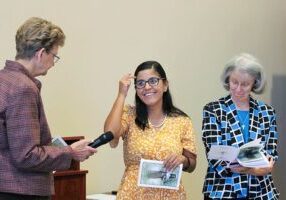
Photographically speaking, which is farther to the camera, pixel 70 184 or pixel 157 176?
pixel 70 184

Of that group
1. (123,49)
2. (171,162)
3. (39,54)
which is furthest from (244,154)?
(123,49)

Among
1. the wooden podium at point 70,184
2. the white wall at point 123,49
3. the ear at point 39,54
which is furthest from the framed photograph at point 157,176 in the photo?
the white wall at point 123,49

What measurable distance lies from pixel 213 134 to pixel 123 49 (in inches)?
44.7

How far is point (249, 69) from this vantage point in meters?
2.92

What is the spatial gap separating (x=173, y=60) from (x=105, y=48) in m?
0.74

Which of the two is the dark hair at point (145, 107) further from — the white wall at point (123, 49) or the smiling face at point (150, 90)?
the white wall at point (123, 49)

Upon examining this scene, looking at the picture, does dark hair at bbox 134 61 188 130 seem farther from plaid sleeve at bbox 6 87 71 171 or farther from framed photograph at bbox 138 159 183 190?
plaid sleeve at bbox 6 87 71 171

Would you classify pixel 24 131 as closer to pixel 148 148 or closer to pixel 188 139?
pixel 148 148

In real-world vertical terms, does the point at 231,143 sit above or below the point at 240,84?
below

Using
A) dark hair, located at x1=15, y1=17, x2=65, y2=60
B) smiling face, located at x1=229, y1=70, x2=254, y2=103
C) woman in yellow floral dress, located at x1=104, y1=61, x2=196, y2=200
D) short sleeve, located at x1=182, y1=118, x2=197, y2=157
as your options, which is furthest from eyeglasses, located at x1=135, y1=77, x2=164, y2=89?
dark hair, located at x1=15, y1=17, x2=65, y2=60

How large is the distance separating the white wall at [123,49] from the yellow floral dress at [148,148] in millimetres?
839

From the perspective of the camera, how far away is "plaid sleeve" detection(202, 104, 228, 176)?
9.24 ft

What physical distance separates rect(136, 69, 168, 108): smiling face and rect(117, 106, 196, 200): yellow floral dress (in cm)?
11

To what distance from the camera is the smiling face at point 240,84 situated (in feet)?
9.48
